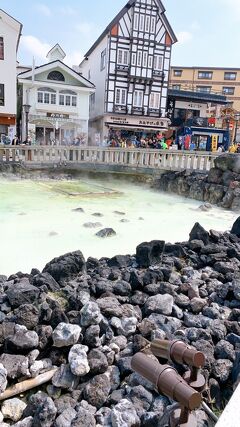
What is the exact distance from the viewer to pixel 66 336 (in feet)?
10.9

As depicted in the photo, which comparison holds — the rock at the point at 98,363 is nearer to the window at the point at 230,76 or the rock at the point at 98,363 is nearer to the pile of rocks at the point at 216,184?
the pile of rocks at the point at 216,184

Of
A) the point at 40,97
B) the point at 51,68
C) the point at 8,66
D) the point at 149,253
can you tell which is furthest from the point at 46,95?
the point at 149,253

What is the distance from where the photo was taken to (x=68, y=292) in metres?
4.37

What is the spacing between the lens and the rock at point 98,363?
3.10m

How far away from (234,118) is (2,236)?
27136mm

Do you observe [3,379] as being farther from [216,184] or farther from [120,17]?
[120,17]

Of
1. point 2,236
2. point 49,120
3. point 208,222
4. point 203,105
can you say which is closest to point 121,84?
point 49,120

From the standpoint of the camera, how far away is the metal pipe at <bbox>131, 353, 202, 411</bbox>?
198 cm

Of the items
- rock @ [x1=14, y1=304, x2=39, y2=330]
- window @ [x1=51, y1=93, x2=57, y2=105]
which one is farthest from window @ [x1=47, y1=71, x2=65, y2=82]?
rock @ [x1=14, y1=304, x2=39, y2=330]

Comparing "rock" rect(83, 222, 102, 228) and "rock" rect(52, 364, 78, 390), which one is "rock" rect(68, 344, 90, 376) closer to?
"rock" rect(52, 364, 78, 390)

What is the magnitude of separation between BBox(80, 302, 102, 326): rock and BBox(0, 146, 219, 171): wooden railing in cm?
1384

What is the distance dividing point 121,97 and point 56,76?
535cm

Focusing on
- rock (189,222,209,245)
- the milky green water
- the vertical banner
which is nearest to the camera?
rock (189,222,209,245)

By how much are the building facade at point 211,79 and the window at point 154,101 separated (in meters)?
21.0
